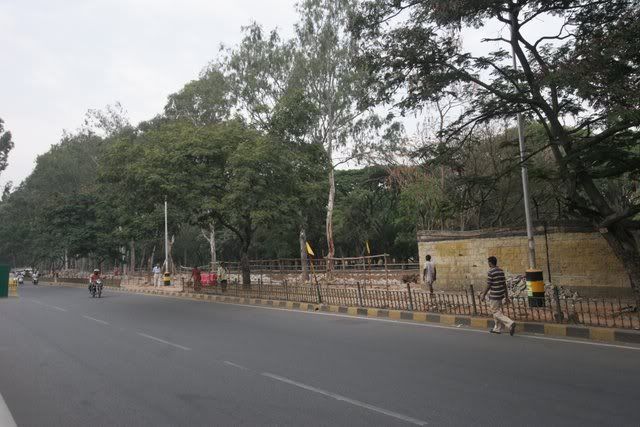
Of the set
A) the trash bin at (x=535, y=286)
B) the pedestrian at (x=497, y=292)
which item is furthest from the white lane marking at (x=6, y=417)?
the trash bin at (x=535, y=286)

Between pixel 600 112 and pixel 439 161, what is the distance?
390 cm

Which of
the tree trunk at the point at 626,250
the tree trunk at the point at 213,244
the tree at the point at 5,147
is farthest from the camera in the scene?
the tree at the point at 5,147

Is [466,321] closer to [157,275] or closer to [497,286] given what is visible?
[497,286]

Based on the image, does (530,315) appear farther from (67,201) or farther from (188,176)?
(67,201)

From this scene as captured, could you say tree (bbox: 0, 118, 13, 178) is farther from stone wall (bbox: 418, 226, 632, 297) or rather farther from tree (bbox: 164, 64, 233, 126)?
stone wall (bbox: 418, 226, 632, 297)

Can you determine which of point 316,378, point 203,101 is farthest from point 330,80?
point 316,378

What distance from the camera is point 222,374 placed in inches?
287

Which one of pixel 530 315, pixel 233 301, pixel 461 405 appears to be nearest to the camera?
pixel 461 405

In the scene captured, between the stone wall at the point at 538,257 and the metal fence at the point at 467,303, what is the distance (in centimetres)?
74

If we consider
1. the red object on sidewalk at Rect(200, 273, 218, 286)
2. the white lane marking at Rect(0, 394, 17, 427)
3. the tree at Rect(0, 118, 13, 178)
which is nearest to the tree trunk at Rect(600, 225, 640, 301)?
the white lane marking at Rect(0, 394, 17, 427)

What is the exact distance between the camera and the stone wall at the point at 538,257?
14.5m

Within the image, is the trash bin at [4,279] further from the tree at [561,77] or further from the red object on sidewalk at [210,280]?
the red object on sidewalk at [210,280]

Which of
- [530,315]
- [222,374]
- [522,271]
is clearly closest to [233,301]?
[522,271]

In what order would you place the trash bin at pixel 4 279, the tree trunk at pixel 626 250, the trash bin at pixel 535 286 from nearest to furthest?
the trash bin at pixel 4 279
the tree trunk at pixel 626 250
the trash bin at pixel 535 286
